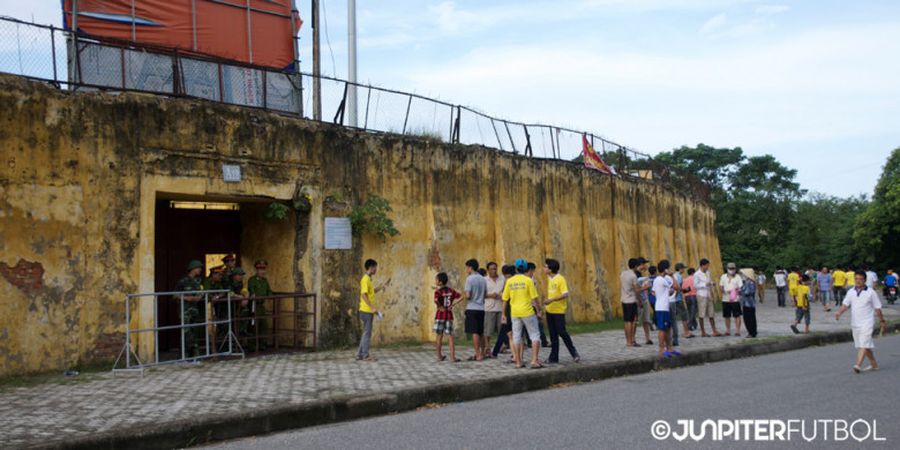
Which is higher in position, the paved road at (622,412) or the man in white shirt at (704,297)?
the man in white shirt at (704,297)

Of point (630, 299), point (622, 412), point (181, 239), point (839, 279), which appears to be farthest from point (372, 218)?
point (839, 279)

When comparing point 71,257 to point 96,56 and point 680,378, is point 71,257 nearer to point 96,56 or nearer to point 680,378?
point 96,56

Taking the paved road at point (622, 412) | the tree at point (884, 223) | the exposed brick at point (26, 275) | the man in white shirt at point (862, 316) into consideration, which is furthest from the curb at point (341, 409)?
the tree at point (884, 223)

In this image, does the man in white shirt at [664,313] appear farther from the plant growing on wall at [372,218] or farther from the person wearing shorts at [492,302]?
the plant growing on wall at [372,218]

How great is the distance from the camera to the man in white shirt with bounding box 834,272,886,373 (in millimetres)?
11594

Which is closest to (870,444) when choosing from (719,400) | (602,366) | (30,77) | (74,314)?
(719,400)

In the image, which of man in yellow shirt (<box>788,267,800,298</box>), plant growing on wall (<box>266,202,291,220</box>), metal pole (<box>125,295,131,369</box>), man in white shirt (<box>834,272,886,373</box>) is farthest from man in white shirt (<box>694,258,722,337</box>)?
metal pole (<box>125,295,131,369</box>)

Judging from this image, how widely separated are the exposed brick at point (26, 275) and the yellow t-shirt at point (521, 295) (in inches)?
265

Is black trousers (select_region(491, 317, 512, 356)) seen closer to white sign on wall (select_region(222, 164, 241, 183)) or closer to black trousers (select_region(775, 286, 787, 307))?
white sign on wall (select_region(222, 164, 241, 183))

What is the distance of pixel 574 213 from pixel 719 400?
463 inches

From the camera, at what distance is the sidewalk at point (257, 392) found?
750 cm

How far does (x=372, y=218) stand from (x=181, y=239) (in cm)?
359

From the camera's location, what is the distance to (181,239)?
14773 millimetres

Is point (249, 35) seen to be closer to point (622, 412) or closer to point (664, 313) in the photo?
point (664, 313)
